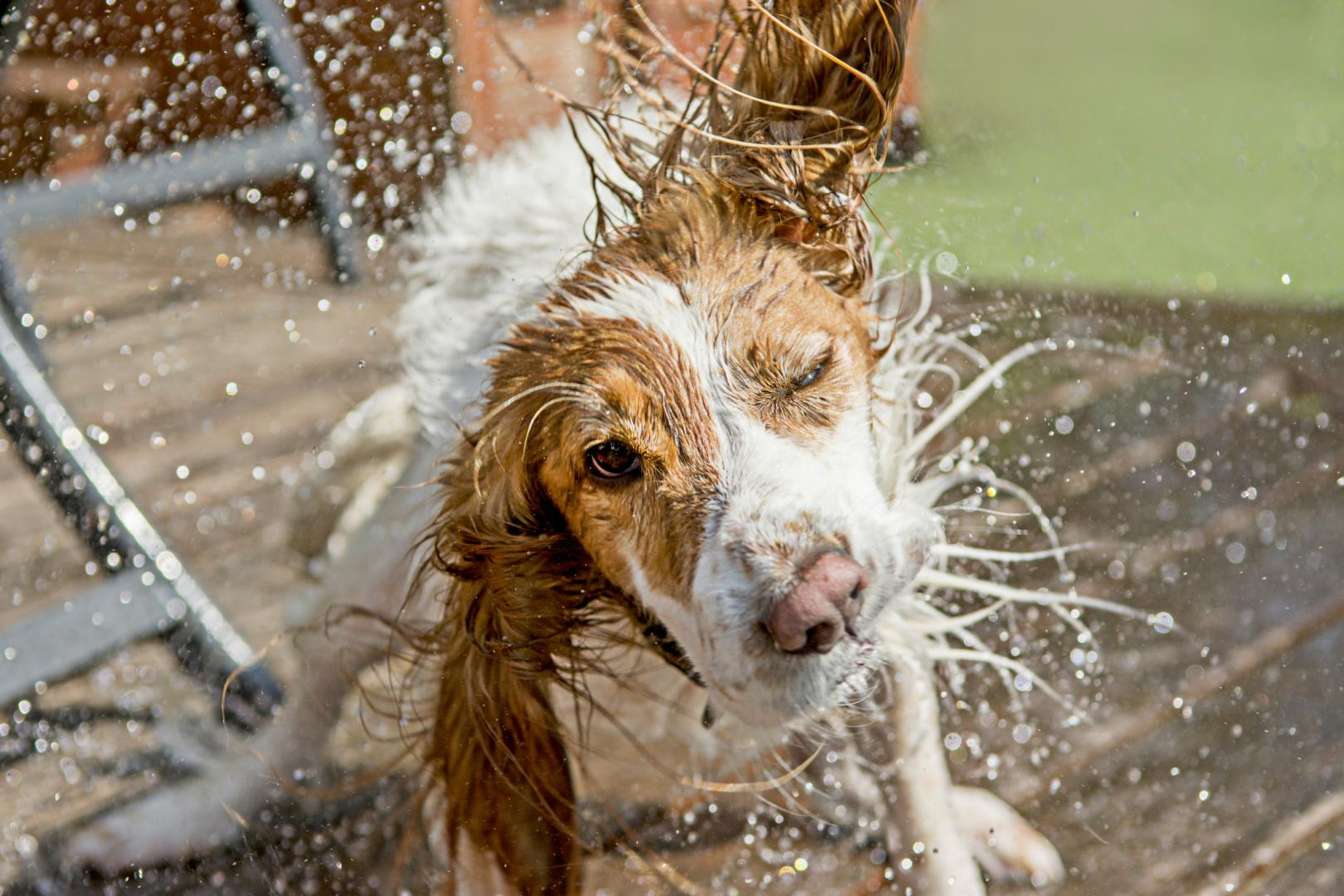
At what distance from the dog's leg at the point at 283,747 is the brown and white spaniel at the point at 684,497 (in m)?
0.01

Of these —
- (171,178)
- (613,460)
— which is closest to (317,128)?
(171,178)

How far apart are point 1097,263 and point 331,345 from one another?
2.07 m

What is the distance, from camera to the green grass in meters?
2.61

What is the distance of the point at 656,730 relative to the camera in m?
2.00

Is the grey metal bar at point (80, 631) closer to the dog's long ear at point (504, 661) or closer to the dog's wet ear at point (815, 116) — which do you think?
the dog's long ear at point (504, 661)

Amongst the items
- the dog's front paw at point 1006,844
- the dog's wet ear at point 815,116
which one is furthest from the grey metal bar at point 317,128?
the dog's front paw at point 1006,844

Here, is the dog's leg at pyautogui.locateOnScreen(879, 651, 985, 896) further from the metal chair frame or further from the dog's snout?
the metal chair frame

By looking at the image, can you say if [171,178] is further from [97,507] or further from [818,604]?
[818,604]

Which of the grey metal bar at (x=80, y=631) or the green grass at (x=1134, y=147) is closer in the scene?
the grey metal bar at (x=80, y=631)

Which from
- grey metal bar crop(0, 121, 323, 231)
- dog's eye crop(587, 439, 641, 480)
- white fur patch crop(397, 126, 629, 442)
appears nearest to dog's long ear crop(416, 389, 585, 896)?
dog's eye crop(587, 439, 641, 480)

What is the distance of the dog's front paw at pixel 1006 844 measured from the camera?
82.0 inches

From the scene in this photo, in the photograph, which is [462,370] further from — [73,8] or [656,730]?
[73,8]

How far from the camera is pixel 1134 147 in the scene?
3.87 m

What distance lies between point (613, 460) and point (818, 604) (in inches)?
13.3
